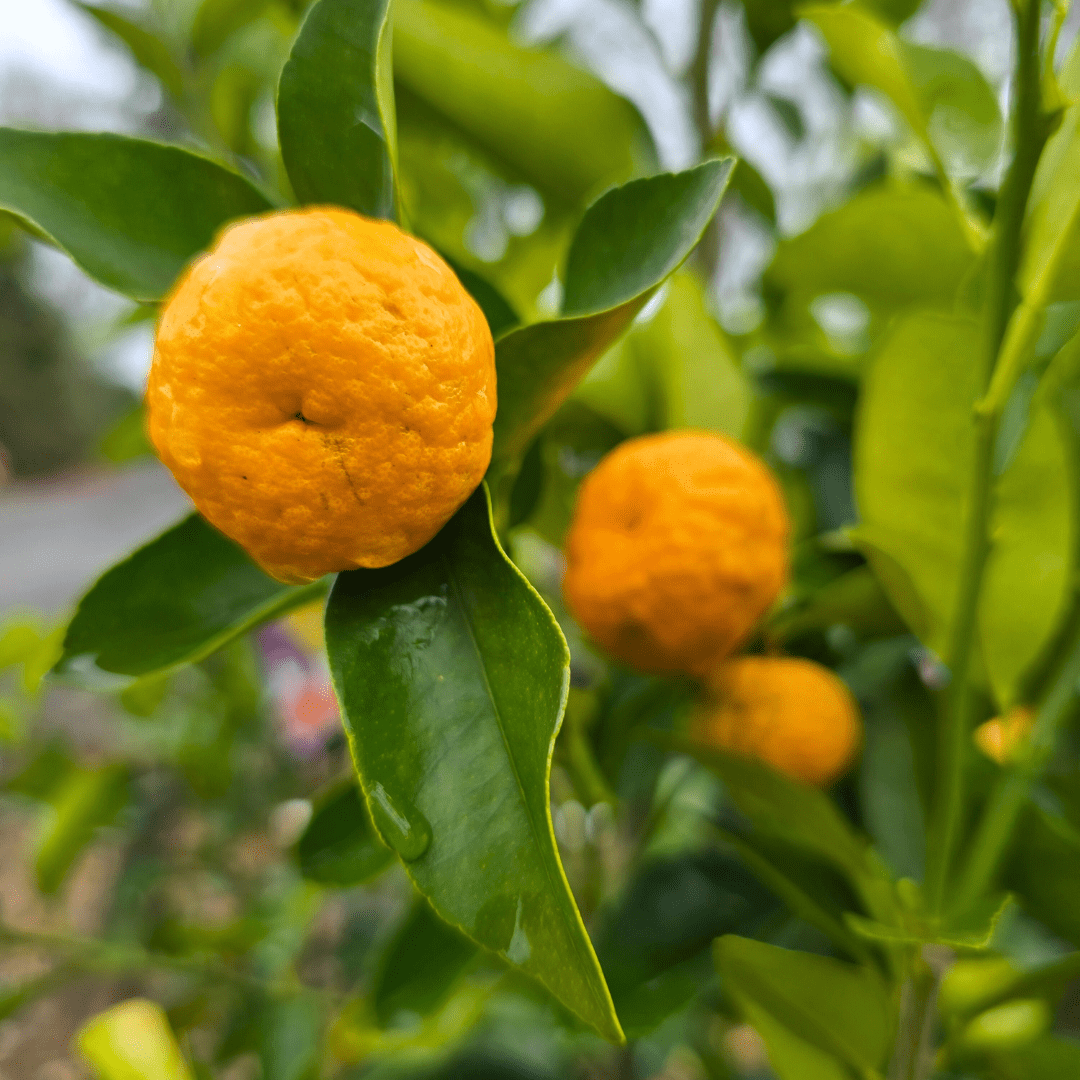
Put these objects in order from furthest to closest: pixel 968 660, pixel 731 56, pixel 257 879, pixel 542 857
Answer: pixel 257 879 < pixel 731 56 < pixel 968 660 < pixel 542 857

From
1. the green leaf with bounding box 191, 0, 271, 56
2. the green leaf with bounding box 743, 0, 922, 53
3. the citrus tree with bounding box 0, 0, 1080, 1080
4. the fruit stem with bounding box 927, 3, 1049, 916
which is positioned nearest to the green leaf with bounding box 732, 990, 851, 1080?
the citrus tree with bounding box 0, 0, 1080, 1080

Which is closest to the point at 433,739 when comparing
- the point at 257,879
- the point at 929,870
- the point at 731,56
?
the point at 929,870

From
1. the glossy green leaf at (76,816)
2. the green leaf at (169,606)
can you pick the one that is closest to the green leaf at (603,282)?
the green leaf at (169,606)

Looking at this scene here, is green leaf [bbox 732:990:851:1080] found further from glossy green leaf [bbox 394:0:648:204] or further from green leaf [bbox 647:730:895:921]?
glossy green leaf [bbox 394:0:648:204]

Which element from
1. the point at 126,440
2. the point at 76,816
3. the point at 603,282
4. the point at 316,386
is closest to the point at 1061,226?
the point at 603,282

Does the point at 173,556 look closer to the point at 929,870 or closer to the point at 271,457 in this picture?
the point at 271,457

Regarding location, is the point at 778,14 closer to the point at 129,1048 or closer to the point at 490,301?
the point at 490,301
